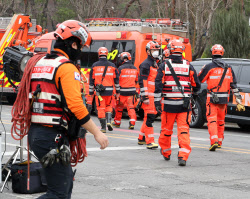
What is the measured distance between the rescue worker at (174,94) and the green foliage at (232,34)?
14.6m

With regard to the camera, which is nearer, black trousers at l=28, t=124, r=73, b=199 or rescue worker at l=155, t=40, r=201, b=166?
black trousers at l=28, t=124, r=73, b=199

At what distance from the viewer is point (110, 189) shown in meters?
7.36

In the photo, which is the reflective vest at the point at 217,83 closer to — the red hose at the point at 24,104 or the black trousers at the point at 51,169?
the red hose at the point at 24,104

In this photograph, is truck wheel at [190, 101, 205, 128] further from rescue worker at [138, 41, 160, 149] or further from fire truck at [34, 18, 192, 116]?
rescue worker at [138, 41, 160, 149]

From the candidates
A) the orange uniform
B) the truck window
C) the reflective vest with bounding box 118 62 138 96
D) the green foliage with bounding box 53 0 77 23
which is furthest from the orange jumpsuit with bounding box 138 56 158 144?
the green foliage with bounding box 53 0 77 23

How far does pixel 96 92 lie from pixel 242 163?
17.3 feet

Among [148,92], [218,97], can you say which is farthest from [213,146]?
[148,92]

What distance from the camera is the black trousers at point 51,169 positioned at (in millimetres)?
4633

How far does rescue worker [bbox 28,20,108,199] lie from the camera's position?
4.68 metres

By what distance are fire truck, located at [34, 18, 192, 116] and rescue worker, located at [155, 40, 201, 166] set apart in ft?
28.2

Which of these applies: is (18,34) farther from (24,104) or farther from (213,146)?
(24,104)

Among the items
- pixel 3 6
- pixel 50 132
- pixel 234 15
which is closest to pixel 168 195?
pixel 50 132

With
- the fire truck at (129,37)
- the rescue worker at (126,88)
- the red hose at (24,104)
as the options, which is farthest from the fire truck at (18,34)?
the red hose at (24,104)

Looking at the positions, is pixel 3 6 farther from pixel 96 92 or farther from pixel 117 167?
pixel 117 167
